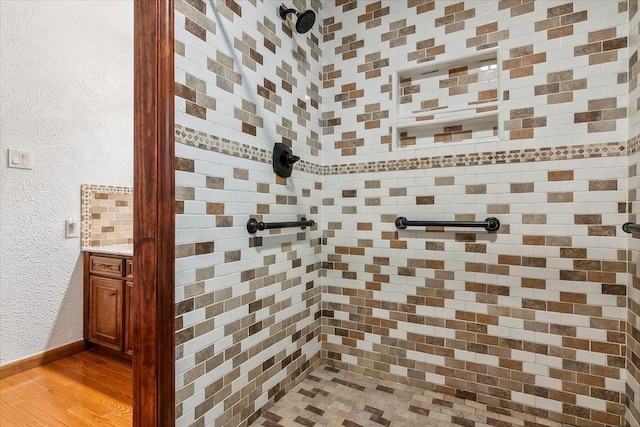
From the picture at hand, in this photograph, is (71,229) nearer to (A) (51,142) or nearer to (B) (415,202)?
(A) (51,142)

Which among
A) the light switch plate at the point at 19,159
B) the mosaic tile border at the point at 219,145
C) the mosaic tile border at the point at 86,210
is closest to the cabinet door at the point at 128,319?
the mosaic tile border at the point at 86,210

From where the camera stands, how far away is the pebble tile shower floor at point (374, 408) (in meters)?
1.27

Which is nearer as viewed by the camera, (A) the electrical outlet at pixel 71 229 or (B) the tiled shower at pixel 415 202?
(B) the tiled shower at pixel 415 202

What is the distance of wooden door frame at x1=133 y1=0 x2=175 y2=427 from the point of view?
2.94ft

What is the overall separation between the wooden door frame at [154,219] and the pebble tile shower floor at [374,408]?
554mm

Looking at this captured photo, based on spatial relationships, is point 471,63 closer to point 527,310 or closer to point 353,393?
point 527,310

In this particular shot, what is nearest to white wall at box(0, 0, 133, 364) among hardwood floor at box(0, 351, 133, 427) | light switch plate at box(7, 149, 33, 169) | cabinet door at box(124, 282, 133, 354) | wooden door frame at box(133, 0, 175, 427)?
light switch plate at box(7, 149, 33, 169)

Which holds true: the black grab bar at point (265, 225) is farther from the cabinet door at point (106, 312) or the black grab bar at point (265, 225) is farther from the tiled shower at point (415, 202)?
the cabinet door at point (106, 312)

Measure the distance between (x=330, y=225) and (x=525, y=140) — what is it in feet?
3.45

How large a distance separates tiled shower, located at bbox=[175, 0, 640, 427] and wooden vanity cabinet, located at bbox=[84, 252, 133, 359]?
1.34m

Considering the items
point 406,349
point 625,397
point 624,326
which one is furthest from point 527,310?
point 406,349

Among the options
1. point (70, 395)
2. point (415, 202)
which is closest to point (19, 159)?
point (70, 395)

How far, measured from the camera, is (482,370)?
55.1 inches

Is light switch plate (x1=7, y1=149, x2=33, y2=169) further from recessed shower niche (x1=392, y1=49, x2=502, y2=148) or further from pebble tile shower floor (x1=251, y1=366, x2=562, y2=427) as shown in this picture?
recessed shower niche (x1=392, y1=49, x2=502, y2=148)
